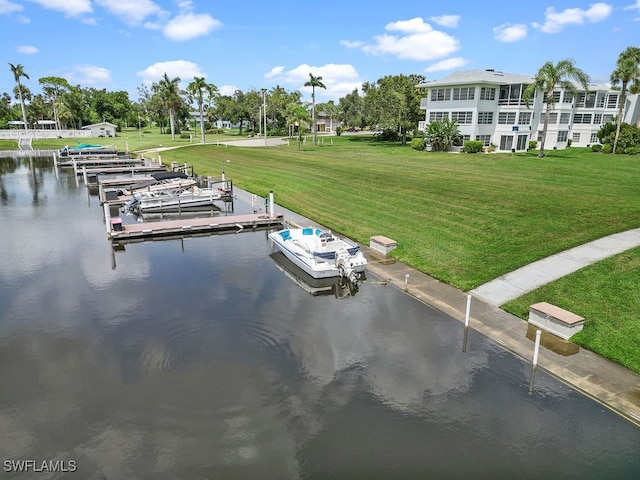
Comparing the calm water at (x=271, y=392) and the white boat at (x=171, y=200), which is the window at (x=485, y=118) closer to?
the white boat at (x=171, y=200)

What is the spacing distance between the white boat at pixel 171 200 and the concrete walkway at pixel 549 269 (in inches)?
962

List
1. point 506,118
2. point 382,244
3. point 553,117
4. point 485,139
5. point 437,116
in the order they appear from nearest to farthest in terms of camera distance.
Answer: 1. point 382,244
2. point 506,118
3. point 485,139
4. point 437,116
5. point 553,117

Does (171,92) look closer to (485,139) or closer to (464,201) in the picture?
(485,139)

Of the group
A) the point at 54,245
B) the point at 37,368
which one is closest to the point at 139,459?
the point at 37,368

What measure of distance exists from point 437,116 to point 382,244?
2238 inches

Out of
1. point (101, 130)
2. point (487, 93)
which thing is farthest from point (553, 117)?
point (101, 130)

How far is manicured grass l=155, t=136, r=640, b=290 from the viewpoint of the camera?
2239cm

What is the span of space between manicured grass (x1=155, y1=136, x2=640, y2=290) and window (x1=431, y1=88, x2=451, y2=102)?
1605cm

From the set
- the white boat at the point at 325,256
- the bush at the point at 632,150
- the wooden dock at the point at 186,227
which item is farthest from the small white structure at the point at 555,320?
the bush at the point at 632,150

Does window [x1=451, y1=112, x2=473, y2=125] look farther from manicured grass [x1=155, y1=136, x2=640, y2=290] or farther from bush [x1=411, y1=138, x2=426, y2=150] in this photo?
manicured grass [x1=155, y1=136, x2=640, y2=290]

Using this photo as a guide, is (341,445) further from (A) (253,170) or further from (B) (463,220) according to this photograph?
(A) (253,170)

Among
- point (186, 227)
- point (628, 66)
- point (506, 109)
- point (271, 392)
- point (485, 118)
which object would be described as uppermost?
point (628, 66)

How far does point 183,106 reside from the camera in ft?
401

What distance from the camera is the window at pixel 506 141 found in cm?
6969
